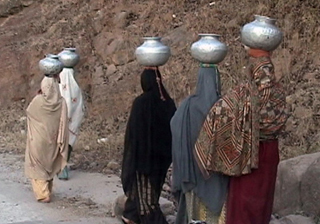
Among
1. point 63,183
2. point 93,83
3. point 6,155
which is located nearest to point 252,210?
point 63,183

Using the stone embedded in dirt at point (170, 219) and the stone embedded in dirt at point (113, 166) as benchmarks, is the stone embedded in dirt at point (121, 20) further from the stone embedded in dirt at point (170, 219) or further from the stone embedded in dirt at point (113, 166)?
the stone embedded in dirt at point (170, 219)

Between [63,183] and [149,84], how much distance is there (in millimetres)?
3076

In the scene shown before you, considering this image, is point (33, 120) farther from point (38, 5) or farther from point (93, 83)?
point (38, 5)

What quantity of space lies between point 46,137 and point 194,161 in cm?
327

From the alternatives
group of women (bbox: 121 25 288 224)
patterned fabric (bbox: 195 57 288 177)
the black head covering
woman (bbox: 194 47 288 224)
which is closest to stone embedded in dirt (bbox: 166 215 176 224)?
the black head covering

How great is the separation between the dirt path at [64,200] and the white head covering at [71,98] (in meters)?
0.62

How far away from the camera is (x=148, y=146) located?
647cm

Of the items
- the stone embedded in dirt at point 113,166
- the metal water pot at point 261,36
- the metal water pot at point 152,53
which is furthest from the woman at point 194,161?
the stone embedded in dirt at point 113,166

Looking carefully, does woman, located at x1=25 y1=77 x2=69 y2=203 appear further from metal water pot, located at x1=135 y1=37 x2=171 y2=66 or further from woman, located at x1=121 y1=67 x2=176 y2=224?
metal water pot, located at x1=135 y1=37 x2=171 y2=66

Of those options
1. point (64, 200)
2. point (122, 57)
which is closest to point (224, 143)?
point (64, 200)

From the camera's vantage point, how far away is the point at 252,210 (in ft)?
16.4

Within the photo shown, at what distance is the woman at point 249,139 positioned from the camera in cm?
488

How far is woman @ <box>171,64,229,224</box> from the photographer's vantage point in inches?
205

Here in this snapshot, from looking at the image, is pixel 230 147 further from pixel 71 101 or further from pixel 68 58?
pixel 68 58
